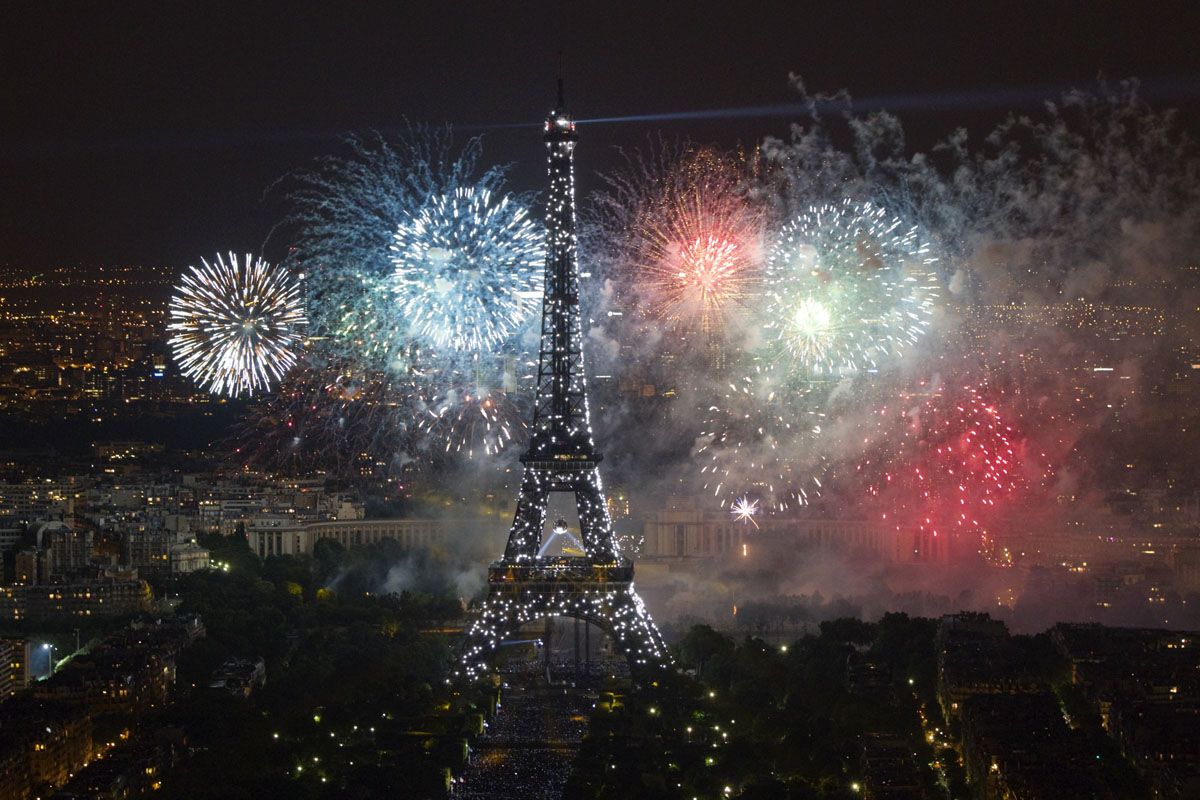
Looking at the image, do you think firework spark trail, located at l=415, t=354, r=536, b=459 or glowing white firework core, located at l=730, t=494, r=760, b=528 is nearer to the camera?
firework spark trail, located at l=415, t=354, r=536, b=459

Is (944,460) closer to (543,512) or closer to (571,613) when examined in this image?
(543,512)

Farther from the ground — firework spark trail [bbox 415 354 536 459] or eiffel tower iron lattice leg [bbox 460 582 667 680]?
firework spark trail [bbox 415 354 536 459]

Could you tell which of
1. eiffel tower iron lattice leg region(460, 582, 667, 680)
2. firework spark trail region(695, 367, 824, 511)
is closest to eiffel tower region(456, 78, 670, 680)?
eiffel tower iron lattice leg region(460, 582, 667, 680)

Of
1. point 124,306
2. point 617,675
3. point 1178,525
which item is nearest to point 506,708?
point 617,675

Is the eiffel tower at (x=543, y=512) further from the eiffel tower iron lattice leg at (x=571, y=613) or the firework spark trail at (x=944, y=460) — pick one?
the firework spark trail at (x=944, y=460)

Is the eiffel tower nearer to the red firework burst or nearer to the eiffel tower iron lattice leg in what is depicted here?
the eiffel tower iron lattice leg

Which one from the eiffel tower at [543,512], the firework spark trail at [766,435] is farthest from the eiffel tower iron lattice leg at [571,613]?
the firework spark trail at [766,435]

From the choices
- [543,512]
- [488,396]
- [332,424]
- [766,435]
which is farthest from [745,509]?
[332,424]
